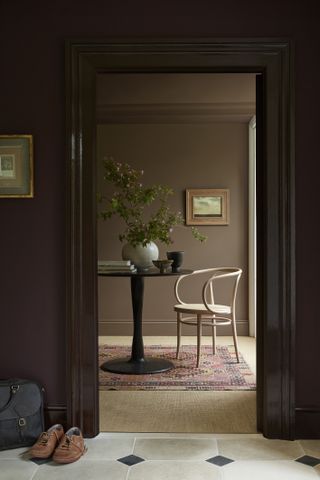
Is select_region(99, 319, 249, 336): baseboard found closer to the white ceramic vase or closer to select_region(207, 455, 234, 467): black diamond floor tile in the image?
the white ceramic vase

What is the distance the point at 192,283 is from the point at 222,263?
439 millimetres

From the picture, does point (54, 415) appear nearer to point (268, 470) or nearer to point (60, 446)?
point (60, 446)

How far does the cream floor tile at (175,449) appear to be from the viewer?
3.35m

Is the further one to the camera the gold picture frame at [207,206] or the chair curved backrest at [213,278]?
the gold picture frame at [207,206]

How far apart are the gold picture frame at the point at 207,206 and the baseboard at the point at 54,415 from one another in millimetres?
4052

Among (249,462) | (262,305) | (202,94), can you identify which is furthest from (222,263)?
(249,462)

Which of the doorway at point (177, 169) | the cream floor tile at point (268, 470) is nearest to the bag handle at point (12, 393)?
the cream floor tile at point (268, 470)

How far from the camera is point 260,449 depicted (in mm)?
3459

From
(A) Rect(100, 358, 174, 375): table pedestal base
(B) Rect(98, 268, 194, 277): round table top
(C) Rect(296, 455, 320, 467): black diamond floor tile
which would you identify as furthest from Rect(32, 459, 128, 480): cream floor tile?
(A) Rect(100, 358, 174, 375): table pedestal base

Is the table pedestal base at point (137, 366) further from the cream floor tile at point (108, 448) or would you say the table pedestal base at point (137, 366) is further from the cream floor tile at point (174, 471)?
the cream floor tile at point (174, 471)

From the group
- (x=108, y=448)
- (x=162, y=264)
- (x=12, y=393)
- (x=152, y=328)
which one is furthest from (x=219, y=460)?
(x=152, y=328)

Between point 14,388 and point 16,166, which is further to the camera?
point 16,166

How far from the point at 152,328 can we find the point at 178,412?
10.6ft

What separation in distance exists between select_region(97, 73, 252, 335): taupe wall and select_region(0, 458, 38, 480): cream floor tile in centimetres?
420
